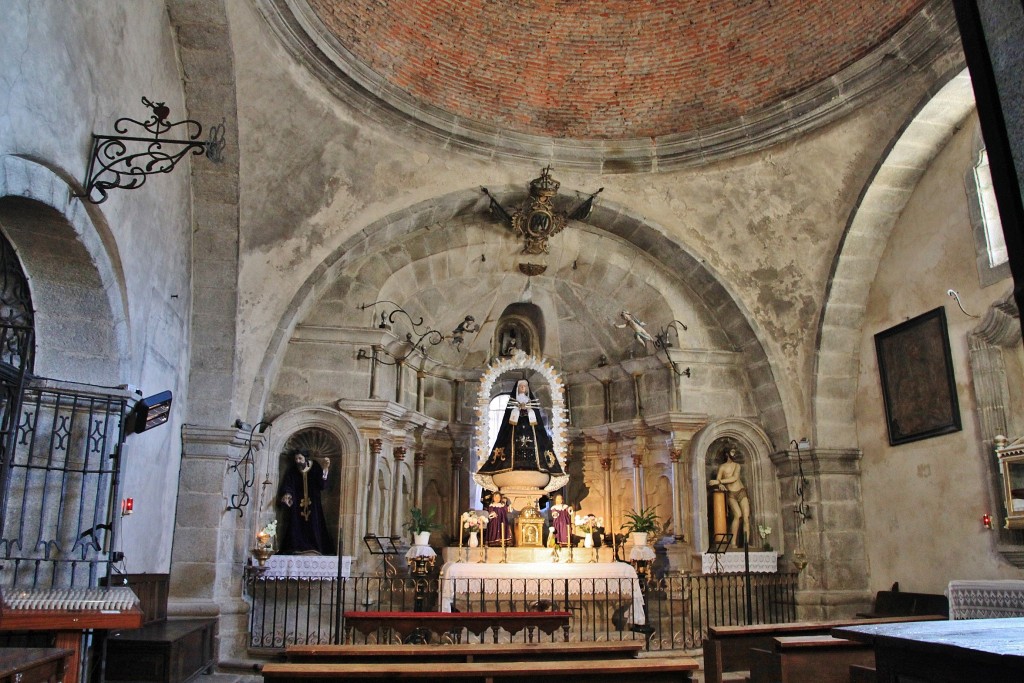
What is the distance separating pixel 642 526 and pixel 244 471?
5500 mm

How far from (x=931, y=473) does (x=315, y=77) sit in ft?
30.2

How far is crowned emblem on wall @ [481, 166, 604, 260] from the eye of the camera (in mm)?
12023

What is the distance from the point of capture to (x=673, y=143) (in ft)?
40.3

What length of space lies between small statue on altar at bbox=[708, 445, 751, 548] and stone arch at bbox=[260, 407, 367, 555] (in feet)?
17.4

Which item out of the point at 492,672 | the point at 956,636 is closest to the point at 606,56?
the point at 492,672

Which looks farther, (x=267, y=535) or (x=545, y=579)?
(x=545, y=579)

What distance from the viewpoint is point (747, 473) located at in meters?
12.9

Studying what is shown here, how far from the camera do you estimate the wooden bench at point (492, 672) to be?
16.4 feet

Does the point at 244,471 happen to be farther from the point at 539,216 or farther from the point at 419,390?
the point at 539,216

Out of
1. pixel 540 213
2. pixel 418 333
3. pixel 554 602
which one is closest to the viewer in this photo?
pixel 554 602

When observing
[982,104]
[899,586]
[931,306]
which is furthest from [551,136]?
[982,104]

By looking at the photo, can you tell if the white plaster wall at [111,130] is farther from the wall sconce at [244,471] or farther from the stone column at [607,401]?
the stone column at [607,401]

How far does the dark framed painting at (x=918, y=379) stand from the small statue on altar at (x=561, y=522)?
4.68m

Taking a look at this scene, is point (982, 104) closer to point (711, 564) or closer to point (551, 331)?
point (711, 564)
